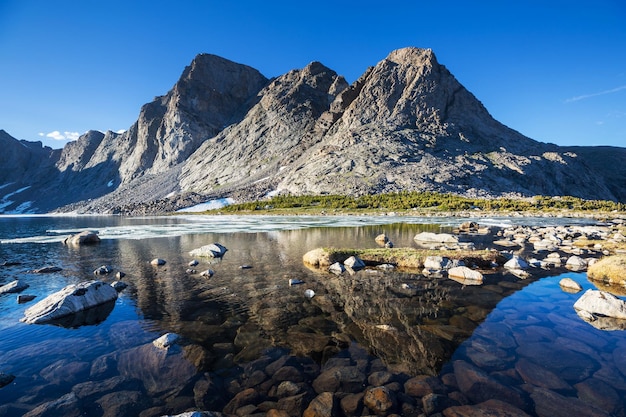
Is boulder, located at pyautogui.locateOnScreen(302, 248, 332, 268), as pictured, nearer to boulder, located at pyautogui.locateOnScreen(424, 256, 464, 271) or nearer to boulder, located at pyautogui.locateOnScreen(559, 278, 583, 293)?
boulder, located at pyautogui.locateOnScreen(424, 256, 464, 271)

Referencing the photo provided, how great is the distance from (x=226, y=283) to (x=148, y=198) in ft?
645

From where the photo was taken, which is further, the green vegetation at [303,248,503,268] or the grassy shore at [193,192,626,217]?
the grassy shore at [193,192,626,217]

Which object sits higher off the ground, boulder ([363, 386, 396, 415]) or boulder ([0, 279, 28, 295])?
boulder ([363, 386, 396, 415])

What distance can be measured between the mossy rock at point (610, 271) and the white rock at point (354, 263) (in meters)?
12.0

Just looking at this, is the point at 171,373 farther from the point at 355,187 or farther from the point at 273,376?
the point at 355,187

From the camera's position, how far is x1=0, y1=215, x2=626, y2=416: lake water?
288 inches

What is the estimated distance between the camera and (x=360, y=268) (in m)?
18.8

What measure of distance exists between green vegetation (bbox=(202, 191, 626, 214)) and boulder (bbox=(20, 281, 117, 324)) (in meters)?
86.6

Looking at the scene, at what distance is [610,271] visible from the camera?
15375 millimetres

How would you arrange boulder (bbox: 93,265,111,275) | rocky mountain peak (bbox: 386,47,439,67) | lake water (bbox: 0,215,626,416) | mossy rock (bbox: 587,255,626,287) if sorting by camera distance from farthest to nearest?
1. rocky mountain peak (bbox: 386,47,439,67)
2. boulder (bbox: 93,265,111,275)
3. mossy rock (bbox: 587,255,626,287)
4. lake water (bbox: 0,215,626,416)

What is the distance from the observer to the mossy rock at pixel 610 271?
15.0 m

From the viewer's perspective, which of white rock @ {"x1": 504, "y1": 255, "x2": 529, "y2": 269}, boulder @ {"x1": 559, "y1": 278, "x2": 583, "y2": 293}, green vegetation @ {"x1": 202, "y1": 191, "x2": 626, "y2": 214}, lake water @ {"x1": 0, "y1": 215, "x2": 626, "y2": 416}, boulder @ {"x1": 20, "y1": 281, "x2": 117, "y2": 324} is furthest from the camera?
green vegetation @ {"x1": 202, "y1": 191, "x2": 626, "y2": 214}

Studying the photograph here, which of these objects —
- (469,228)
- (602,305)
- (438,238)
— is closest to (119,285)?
(602,305)

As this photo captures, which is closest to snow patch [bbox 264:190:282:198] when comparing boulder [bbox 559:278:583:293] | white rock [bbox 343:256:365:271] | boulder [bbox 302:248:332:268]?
boulder [bbox 302:248:332:268]
